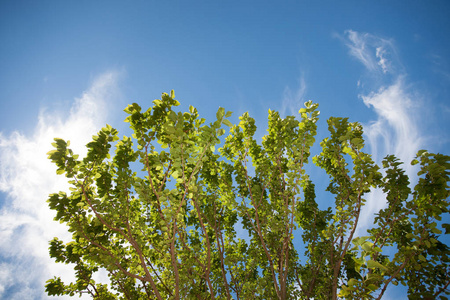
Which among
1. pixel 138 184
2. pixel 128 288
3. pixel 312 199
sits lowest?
pixel 312 199

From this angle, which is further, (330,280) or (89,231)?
(330,280)

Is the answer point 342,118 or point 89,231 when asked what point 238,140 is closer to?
point 342,118

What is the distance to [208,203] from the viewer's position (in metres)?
6.03

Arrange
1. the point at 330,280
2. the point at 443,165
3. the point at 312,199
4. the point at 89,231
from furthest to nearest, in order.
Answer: the point at 312,199 → the point at 330,280 → the point at 89,231 → the point at 443,165

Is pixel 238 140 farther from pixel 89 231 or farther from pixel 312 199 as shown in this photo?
pixel 89 231

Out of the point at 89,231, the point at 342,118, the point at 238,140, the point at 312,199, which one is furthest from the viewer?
the point at 312,199

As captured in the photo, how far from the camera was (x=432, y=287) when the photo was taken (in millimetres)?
3680

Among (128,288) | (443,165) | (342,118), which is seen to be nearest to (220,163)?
(342,118)

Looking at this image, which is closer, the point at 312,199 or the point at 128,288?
the point at 128,288

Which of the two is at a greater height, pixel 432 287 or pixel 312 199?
pixel 312 199

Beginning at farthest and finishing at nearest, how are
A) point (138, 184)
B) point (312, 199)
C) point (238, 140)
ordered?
point (312, 199) < point (238, 140) < point (138, 184)

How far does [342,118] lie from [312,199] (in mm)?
2900

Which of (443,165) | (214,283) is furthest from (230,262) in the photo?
(443,165)

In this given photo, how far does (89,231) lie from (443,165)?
615cm
